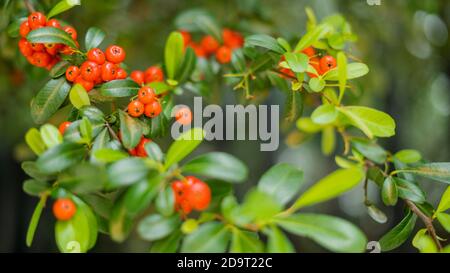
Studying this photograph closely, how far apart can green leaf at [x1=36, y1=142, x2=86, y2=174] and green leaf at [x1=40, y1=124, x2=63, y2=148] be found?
0.07 ft

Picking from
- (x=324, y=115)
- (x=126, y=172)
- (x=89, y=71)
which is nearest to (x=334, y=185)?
(x=324, y=115)

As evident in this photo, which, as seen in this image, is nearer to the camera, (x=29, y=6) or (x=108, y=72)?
(x=108, y=72)

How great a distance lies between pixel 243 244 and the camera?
2.02 ft

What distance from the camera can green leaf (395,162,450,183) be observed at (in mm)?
791

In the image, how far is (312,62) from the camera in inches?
34.5

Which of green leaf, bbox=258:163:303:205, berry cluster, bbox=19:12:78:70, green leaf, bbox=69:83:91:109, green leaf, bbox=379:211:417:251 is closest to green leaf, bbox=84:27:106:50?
berry cluster, bbox=19:12:78:70

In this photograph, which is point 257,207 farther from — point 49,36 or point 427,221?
point 49,36

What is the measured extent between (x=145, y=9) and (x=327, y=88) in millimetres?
1294

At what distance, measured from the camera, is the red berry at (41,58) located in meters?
0.88

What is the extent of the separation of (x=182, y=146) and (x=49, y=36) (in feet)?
1.12

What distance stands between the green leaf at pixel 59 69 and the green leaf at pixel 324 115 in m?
0.47

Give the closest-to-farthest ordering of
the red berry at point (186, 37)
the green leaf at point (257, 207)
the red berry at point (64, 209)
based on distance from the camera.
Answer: the green leaf at point (257, 207) → the red berry at point (64, 209) → the red berry at point (186, 37)

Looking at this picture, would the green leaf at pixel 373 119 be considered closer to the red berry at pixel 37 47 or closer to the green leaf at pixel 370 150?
the green leaf at pixel 370 150

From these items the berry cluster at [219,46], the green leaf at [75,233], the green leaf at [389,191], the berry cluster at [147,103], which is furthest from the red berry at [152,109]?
the berry cluster at [219,46]
